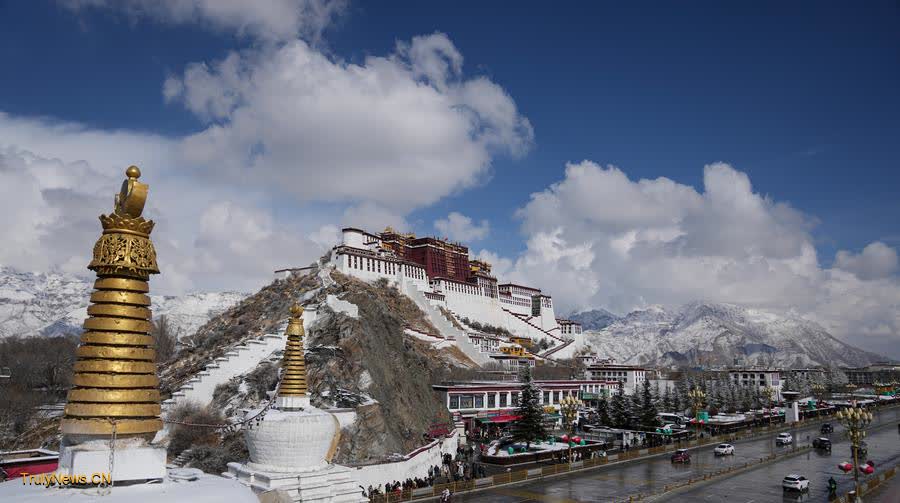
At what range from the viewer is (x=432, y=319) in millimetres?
103312

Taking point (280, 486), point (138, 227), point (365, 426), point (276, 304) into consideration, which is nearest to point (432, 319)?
point (276, 304)

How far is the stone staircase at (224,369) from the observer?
44469 mm

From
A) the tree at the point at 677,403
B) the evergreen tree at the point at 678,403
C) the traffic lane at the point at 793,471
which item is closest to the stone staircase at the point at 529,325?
the evergreen tree at the point at 678,403

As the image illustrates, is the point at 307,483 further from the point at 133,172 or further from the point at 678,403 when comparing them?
the point at 678,403

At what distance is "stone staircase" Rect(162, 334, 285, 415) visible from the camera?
146 ft

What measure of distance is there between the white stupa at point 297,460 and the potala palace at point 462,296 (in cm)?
6944

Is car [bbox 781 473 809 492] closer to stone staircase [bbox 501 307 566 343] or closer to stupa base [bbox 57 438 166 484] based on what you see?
stupa base [bbox 57 438 166 484]

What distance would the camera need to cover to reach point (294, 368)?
23359 mm

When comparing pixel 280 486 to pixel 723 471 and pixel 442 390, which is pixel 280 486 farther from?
pixel 442 390

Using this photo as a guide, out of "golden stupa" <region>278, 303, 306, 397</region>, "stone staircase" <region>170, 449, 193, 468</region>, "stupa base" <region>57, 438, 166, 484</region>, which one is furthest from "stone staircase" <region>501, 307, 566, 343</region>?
"stupa base" <region>57, 438, 166, 484</region>

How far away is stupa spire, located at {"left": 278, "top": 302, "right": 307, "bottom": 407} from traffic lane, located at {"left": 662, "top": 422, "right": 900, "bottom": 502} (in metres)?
21.2

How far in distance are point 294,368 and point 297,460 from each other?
365 cm

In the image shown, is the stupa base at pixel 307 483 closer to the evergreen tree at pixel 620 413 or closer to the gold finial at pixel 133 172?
the gold finial at pixel 133 172

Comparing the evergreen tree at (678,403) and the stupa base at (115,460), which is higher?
the stupa base at (115,460)
